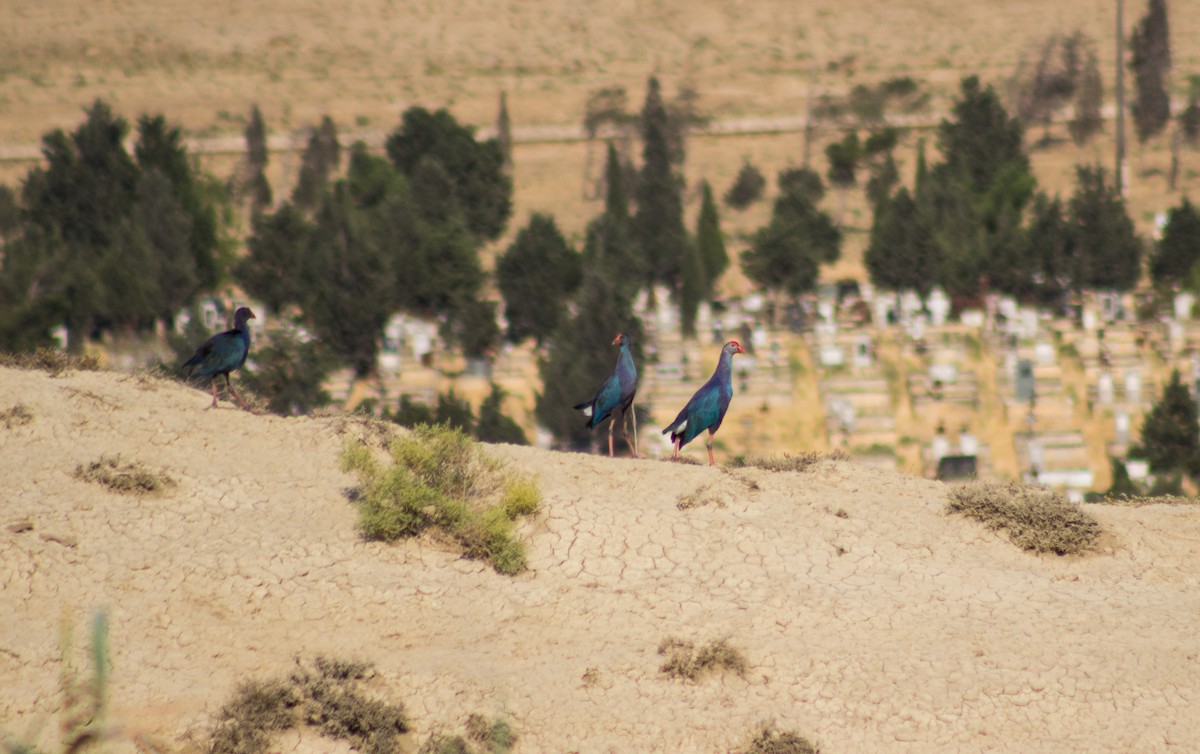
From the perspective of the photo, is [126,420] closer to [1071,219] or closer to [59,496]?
[59,496]

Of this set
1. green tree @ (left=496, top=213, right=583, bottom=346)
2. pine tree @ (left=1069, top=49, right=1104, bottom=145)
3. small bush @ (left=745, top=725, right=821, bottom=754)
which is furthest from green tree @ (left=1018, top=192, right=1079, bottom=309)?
small bush @ (left=745, top=725, right=821, bottom=754)

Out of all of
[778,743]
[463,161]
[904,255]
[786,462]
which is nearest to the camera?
[778,743]

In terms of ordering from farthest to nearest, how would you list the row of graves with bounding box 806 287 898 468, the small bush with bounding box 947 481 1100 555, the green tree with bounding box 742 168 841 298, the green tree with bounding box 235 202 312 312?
the green tree with bounding box 742 168 841 298, the green tree with bounding box 235 202 312 312, the row of graves with bounding box 806 287 898 468, the small bush with bounding box 947 481 1100 555

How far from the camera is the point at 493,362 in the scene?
58.2 m

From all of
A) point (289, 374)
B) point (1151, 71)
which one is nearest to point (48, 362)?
point (289, 374)

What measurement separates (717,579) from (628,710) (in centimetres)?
220

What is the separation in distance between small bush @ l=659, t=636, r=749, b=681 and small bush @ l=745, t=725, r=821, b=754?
799mm

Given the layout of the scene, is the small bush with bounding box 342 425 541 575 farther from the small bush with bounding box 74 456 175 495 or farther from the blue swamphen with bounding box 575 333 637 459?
the blue swamphen with bounding box 575 333 637 459

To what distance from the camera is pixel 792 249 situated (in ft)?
219

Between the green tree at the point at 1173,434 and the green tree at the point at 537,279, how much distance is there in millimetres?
22446

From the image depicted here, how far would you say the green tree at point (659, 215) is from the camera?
71938mm

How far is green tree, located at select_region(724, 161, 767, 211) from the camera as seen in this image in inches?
3388

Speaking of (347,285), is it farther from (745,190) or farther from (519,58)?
(519,58)

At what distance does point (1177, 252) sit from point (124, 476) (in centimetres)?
5887
